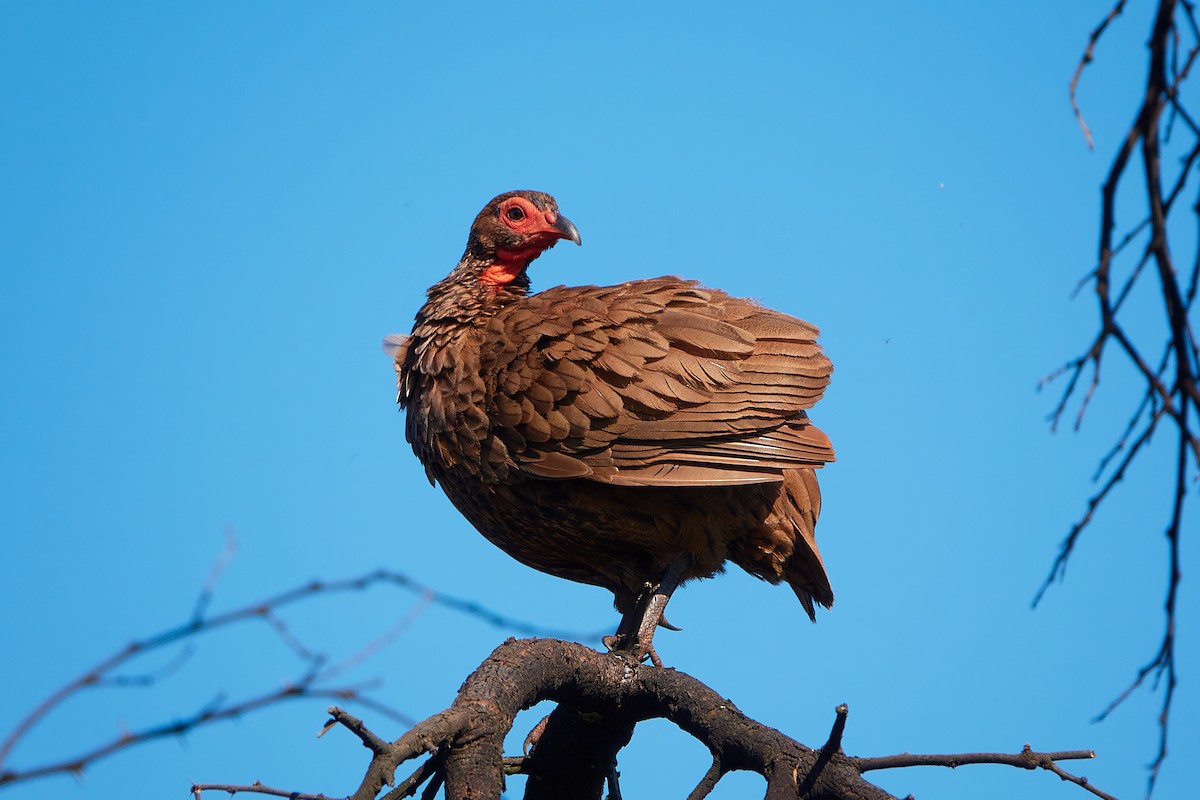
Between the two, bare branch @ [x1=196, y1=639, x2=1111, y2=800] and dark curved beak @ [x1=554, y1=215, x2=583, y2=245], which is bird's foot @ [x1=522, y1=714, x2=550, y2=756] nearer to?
bare branch @ [x1=196, y1=639, x2=1111, y2=800]

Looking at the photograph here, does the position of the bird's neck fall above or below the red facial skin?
below

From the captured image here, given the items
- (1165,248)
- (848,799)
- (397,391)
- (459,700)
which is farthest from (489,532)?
(1165,248)

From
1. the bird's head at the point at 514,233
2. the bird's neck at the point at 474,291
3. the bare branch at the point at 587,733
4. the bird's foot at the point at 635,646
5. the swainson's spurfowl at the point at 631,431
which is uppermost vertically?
the bird's head at the point at 514,233

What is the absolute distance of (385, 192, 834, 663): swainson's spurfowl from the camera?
13.8 ft

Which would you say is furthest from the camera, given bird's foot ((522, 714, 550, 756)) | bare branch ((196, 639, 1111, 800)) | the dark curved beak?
the dark curved beak

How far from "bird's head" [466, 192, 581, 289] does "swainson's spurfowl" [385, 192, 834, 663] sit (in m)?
0.50

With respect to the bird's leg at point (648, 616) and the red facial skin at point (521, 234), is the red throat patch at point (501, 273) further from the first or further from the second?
the bird's leg at point (648, 616)

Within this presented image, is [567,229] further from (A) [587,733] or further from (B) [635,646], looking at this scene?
(A) [587,733]

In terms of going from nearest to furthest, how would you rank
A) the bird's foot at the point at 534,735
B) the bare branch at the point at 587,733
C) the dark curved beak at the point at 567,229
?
1. the bare branch at the point at 587,733
2. the bird's foot at the point at 534,735
3. the dark curved beak at the point at 567,229

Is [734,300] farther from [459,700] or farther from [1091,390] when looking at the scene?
[1091,390]

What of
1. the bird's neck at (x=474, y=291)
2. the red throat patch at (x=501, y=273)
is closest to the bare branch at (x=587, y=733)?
the bird's neck at (x=474, y=291)

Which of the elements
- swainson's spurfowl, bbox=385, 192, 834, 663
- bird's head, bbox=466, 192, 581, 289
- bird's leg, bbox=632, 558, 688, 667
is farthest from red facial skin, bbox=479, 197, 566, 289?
bird's leg, bbox=632, 558, 688, 667

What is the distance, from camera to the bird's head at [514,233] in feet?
17.1

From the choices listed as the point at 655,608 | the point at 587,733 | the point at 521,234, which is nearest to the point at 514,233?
the point at 521,234
